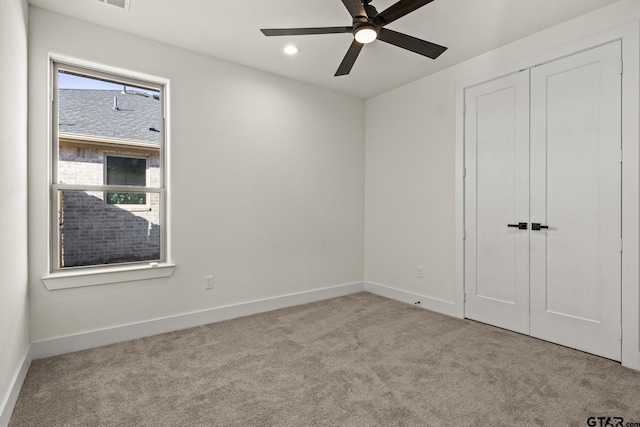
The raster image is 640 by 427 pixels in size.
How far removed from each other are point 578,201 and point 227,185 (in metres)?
3.15

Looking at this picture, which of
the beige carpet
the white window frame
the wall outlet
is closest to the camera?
the beige carpet

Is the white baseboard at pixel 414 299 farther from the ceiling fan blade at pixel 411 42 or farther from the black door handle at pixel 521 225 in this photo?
the ceiling fan blade at pixel 411 42

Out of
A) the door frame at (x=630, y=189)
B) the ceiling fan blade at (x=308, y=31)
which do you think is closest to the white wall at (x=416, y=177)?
the door frame at (x=630, y=189)

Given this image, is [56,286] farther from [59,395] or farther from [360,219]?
[360,219]

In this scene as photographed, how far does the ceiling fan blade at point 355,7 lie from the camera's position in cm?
197

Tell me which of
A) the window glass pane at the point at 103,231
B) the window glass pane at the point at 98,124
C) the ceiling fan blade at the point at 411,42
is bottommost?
the window glass pane at the point at 103,231

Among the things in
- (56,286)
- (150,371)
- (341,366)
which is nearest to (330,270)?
(341,366)

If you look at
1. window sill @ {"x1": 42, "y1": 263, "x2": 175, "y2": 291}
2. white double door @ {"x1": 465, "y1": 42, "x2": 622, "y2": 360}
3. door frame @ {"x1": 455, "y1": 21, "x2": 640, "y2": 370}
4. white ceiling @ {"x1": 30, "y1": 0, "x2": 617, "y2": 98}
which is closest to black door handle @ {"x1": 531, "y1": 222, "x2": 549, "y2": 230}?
white double door @ {"x1": 465, "y1": 42, "x2": 622, "y2": 360}

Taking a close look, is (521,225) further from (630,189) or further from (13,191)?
(13,191)

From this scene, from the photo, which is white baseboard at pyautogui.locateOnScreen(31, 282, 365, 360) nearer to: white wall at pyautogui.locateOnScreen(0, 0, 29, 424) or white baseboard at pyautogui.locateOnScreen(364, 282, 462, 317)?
white wall at pyautogui.locateOnScreen(0, 0, 29, 424)

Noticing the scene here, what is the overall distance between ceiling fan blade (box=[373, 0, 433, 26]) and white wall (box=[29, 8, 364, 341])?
186cm

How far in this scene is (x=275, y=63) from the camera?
139 inches

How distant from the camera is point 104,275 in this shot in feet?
9.23

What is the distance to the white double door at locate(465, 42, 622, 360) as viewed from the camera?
2562 mm
